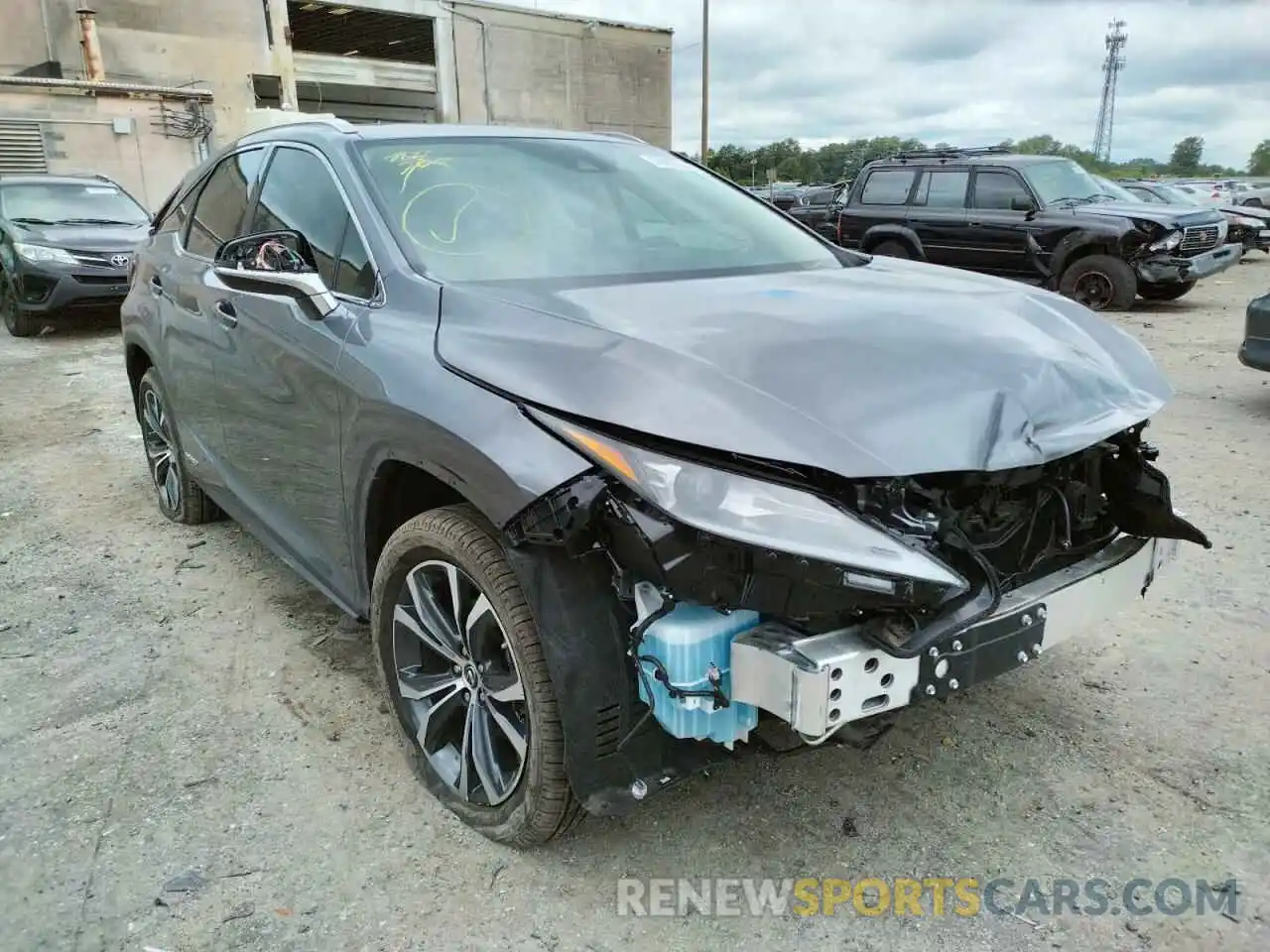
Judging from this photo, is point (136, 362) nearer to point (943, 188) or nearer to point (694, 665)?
point (694, 665)

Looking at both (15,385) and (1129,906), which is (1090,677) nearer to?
(1129,906)

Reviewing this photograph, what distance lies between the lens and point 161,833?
2539 millimetres

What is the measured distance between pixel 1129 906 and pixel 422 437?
2004 mm

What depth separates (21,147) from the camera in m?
17.5

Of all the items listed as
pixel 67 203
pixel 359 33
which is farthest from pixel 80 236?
pixel 359 33

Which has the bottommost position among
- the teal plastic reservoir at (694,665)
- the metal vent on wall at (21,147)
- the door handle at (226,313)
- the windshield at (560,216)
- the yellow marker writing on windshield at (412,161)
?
the teal plastic reservoir at (694,665)

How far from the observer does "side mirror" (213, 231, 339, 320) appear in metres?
2.78

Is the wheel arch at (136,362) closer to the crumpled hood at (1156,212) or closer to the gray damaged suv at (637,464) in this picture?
the gray damaged suv at (637,464)

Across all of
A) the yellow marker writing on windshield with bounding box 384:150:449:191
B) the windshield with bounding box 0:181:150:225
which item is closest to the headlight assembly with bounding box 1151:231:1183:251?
the yellow marker writing on windshield with bounding box 384:150:449:191

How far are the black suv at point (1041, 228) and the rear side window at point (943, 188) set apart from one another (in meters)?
0.01

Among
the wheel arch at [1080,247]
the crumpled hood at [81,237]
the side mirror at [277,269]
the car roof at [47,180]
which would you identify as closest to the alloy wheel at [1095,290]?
the wheel arch at [1080,247]

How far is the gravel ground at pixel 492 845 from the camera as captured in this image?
7.27 feet

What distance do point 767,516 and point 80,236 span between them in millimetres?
11175

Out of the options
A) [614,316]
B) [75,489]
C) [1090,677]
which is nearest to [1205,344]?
[1090,677]
